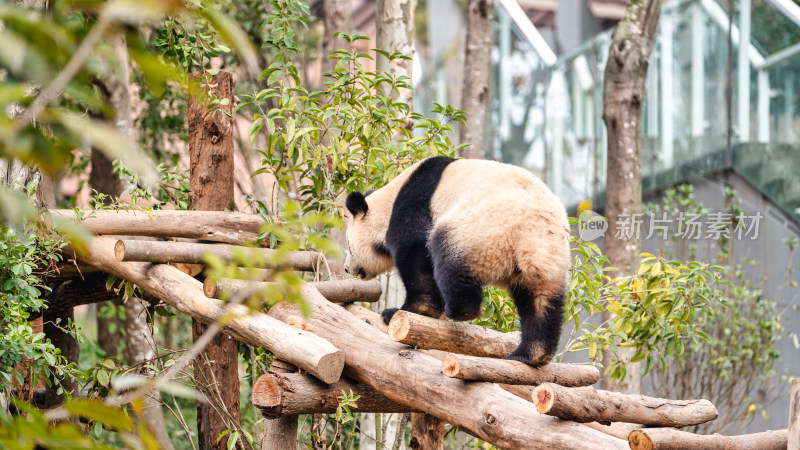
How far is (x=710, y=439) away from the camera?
3.29 meters

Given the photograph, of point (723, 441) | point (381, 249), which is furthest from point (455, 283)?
point (723, 441)

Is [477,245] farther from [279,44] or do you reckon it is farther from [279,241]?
[279,44]

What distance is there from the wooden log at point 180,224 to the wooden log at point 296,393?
1.38 metres

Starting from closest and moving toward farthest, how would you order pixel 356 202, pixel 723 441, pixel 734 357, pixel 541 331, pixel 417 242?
1. pixel 723 441
2. pixel 541 331
3. pixel 417 242
4. pixel 356 202
5. pixel 734 357

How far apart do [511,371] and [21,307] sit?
2.81 m

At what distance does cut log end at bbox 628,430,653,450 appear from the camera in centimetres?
271

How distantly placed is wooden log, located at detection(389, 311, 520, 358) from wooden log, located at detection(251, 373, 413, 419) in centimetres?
41

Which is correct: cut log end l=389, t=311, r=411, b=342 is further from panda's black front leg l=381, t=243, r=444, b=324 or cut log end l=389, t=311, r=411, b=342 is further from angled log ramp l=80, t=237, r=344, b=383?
panda's black front leg l=381, t=243, r=444, b=324

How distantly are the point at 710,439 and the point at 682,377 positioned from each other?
4821 millimetres

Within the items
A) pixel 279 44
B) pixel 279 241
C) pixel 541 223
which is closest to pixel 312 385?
pixel 541 223

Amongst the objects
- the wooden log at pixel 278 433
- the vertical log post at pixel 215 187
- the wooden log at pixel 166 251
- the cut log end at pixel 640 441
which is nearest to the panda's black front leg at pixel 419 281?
the wooden log at pixel 166 251

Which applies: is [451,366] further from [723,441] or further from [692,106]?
[692,106]

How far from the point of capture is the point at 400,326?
354cm

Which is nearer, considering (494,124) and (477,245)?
(477,245)
